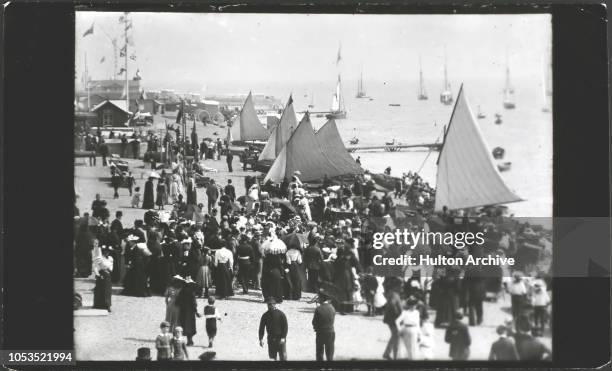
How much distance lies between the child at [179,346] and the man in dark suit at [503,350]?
3555 millimetres

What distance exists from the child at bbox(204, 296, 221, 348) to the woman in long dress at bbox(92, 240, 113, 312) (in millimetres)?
1173

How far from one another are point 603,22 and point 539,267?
2.92m

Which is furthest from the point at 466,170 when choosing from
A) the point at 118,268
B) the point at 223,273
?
the point at 118,268

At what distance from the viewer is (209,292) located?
16078 millimetres

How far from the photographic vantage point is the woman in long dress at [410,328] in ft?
49.5

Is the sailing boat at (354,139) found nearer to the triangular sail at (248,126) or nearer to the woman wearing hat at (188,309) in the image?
the triangular sail at (248,126)

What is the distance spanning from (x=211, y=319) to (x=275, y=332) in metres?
0.79

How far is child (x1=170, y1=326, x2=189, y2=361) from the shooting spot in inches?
593

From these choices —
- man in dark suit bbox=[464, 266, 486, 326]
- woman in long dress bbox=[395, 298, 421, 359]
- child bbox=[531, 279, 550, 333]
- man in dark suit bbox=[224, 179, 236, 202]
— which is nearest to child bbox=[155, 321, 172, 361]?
man in dark suit bbox=[224, 179, 236, 202]

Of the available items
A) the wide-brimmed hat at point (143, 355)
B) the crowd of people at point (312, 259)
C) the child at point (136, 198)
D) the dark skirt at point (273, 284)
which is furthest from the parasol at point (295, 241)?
the wide-brimmed hat at point (143, 355)

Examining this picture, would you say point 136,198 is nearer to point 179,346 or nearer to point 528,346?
point 179,346

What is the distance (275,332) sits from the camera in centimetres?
1531

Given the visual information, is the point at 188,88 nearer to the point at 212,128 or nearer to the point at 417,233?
the point at 212,128

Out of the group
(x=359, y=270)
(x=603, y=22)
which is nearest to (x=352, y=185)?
(x=359, y=270)
